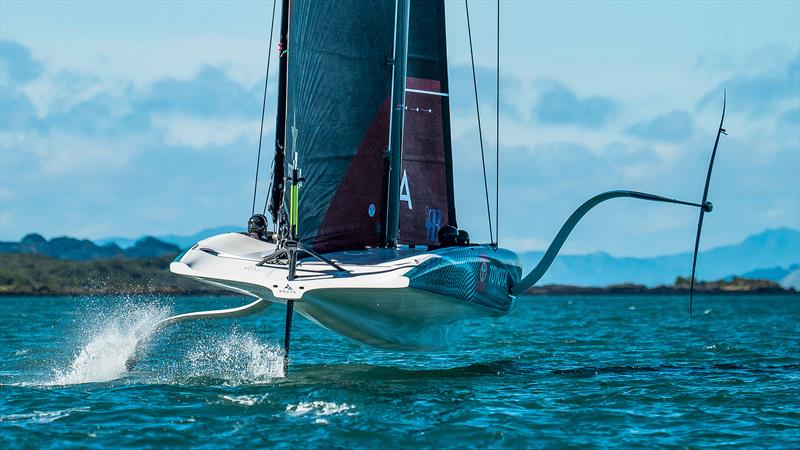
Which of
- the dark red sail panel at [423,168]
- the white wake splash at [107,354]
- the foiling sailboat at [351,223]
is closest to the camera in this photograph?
the foiling sailboat at [351,223]

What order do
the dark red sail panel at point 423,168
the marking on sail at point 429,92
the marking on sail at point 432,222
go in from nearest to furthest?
the dark red sail panel at point 423,168, the marking on sail at point 432,222, the marking on sail at point 429,92

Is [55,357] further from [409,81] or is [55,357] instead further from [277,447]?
[277,447]

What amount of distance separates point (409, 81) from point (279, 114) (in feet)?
10.1

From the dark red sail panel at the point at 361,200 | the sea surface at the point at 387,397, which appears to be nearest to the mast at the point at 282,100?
the dark red sail panel at the point at 361,200

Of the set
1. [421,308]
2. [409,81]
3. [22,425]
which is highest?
[409,81]

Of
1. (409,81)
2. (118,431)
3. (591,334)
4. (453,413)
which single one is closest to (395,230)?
(409,81)

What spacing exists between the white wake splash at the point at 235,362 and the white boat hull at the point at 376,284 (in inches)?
48.0

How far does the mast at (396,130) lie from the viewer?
63.1ft

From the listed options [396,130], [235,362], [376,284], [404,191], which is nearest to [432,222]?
[404,191]

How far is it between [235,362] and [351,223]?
151 inches

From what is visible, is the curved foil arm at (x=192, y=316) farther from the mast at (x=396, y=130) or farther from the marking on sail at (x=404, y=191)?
the marking on sail at (x=404, y=191)

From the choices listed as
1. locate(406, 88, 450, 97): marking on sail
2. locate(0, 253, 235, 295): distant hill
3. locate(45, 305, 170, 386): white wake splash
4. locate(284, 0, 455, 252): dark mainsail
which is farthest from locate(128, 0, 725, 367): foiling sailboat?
locate(0, 253, 235, 295): distant hill

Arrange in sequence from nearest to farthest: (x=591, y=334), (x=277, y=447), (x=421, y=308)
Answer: (x=277, y=447) < (x=421, y=308) < (x=591, y=334)

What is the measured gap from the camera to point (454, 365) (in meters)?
21.7
